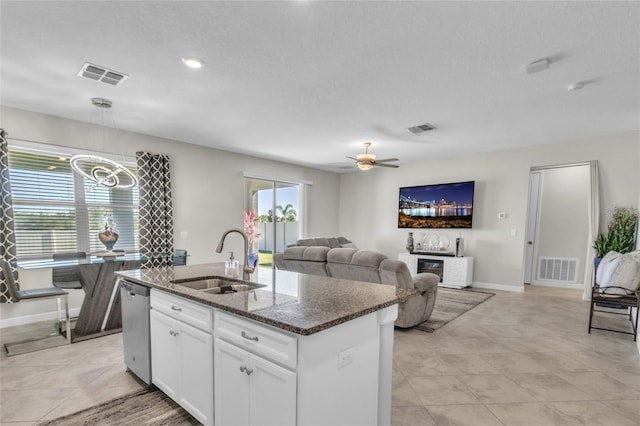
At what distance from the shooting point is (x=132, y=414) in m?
2.04

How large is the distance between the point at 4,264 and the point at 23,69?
75.8 inches

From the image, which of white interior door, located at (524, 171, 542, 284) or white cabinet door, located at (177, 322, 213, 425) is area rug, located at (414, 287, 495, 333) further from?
white cabinet door, located at (177, 322, 213, 425)

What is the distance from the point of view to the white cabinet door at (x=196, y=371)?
5.71ft

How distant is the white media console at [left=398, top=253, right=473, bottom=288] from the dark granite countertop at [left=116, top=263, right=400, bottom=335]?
4.59 metres

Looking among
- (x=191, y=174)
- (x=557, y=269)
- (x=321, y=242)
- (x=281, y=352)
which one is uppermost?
(x=191, y=174)

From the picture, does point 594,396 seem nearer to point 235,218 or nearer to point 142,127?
point 235,218

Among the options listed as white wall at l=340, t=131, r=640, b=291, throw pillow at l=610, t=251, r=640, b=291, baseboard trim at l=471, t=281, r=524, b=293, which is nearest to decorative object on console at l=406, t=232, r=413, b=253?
white wall at l=340, t=131, r=640, b=291

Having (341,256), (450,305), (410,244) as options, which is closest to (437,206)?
(410,244)

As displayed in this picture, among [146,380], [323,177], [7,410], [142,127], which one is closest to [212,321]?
[146,380]

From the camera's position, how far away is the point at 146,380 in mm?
2289

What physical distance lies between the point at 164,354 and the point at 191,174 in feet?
12.7

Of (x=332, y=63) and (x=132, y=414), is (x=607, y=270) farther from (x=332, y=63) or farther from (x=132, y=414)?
(x=132, y=414)

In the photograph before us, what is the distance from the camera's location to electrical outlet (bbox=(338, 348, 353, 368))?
56.2 inches

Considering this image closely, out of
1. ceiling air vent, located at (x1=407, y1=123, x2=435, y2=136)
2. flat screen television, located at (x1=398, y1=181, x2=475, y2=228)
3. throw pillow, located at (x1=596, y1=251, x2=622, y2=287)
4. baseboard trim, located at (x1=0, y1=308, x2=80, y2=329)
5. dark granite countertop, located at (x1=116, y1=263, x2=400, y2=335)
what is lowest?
baseboard trim, located at (x1=0, y1=308, x2=80, y2=329)
